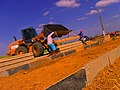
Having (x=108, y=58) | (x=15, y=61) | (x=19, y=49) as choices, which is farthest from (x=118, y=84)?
(x=19, y=49)

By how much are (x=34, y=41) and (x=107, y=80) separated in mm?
11265

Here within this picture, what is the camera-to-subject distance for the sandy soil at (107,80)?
4.60m

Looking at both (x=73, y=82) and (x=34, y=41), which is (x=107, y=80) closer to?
(x=73, y=82)

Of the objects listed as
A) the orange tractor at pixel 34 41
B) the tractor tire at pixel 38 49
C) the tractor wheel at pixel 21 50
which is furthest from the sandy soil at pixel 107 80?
the tractor wheel at pixel 21 50

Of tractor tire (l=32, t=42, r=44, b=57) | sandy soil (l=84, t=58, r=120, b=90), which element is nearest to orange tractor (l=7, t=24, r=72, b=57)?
tractor tire (l=32, t=42, r=44, b=57)

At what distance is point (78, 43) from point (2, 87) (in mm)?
16268

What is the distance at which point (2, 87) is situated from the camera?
5.59m

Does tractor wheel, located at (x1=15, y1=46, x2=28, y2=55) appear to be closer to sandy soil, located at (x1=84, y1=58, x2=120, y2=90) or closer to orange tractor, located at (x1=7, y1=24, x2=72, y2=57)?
orange tractor, located at (x1=7, y1=24, x2=72, y2=57)

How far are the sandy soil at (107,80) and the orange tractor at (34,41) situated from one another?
892 cm

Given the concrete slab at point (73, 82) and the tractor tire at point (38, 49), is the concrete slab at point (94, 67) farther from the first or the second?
the tractor tire at point (38, 49)

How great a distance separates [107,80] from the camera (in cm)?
506

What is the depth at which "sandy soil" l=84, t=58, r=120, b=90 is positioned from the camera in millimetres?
4605

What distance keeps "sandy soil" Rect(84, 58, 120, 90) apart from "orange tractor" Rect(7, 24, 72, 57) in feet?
29.3

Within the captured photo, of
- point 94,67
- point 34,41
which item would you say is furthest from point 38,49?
point 94,67
